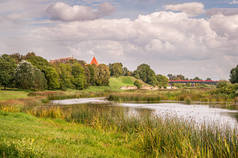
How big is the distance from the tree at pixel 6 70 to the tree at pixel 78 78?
24.4 metres

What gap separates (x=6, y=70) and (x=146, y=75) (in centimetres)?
9481

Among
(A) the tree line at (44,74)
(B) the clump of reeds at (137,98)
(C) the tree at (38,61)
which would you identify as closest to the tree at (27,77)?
(A) the tree line at (44,74)

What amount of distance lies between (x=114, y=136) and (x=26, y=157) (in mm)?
6240

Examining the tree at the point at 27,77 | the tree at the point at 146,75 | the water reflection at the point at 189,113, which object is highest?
the tree at the point at 146,75

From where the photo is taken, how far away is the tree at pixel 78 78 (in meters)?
77.8

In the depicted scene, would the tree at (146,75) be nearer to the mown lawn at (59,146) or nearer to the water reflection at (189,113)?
the water reflection at (189,113)

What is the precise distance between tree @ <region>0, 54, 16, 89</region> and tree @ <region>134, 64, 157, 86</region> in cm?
8582

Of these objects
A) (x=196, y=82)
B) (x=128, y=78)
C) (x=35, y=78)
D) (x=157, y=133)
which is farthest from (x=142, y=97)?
(x=196, y=82)

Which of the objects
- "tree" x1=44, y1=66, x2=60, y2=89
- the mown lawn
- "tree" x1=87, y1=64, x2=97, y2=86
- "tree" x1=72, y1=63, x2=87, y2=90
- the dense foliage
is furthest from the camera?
"tree" x1=87, y1=64, x2=97, y2=86

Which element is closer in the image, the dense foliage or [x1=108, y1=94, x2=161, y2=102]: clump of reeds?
[x1=108, y1=94, x2=161, y2=102]: clump of reeds

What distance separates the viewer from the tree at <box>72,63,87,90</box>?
77.8m

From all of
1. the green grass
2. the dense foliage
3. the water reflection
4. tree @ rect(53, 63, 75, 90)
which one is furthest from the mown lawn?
tree @ rect(53, 63, 75, 90)

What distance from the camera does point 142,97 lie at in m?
42.8

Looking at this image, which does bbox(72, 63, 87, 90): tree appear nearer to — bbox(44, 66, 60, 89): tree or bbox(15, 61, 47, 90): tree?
bbox(44, 66, 60, 89): tree
